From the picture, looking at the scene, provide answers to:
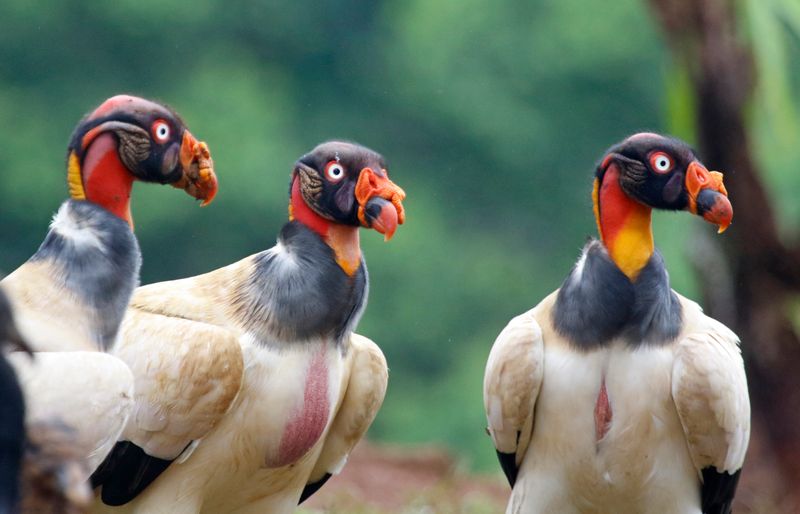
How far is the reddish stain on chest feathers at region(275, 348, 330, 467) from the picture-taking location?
444cm

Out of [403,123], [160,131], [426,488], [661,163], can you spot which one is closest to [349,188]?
[160,131]

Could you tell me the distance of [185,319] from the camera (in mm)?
4465

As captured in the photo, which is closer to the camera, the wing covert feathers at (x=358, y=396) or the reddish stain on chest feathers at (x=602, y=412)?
the reddish stain on chest feathers at (x=602, y=412)

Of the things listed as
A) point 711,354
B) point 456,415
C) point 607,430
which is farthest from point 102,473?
point 456,415

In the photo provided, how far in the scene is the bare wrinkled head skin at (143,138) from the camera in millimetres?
4113

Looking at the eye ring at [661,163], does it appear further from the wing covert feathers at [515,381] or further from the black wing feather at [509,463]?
the black wing feather at [509,463]

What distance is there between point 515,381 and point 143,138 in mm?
1413

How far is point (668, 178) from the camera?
15.0 ft

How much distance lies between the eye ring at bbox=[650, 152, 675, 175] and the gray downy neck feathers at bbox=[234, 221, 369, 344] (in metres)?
0.99

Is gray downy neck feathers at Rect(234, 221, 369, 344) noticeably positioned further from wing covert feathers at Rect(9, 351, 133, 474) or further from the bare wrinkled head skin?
wing covert feathers at Rect(9, 351, 133, 474)

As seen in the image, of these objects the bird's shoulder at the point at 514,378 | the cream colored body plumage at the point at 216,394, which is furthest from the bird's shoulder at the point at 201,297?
the bird's shoulder at the point at 514,378

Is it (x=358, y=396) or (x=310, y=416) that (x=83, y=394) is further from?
(x=358, y=396)

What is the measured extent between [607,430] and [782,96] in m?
3.23

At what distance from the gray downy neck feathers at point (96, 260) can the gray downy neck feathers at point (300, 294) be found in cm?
50
